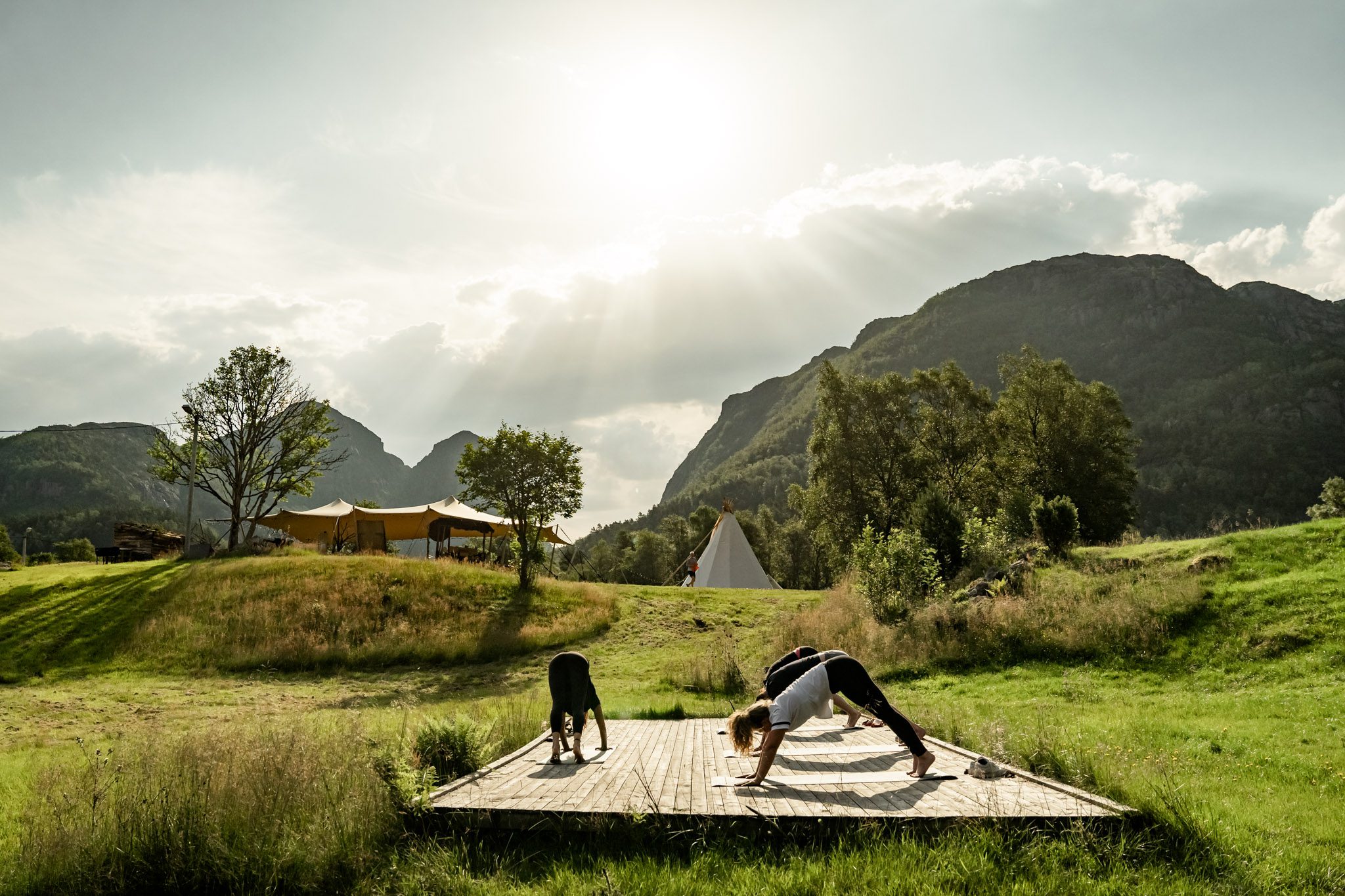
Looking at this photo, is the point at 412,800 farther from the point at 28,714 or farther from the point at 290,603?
the point at 290,603

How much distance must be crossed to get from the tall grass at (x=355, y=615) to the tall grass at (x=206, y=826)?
1759cm

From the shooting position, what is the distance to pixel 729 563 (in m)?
43.3

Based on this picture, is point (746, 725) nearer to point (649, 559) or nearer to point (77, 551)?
point (649, 559)

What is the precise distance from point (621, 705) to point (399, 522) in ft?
98.7

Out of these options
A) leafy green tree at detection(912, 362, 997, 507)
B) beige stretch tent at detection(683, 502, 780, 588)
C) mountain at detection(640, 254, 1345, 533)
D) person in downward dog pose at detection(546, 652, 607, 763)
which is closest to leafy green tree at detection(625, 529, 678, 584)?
mountain at detection(640, 254, 1345, 533)

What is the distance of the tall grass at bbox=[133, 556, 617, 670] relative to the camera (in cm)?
2362


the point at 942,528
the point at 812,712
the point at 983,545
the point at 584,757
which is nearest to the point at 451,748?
the point at 584,757

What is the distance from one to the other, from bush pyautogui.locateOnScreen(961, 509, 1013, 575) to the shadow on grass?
28.2 m

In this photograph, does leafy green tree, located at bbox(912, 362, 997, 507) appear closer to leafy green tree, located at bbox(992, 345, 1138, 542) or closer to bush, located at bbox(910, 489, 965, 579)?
leafy green tree, located at bbox(992, 345, 1138, 542)

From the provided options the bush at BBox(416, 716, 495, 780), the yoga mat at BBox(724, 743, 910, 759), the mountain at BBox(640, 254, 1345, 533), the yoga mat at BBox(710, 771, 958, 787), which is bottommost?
the yoga mat at BBox(724, 743, 910, 759)

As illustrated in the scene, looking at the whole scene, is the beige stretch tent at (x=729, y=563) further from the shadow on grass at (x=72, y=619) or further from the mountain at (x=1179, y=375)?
the mountain at (x=1179, y=375)

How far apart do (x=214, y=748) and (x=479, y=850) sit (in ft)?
10.8


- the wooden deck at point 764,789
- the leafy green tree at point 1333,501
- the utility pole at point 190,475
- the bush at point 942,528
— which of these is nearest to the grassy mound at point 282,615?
the utility pole at point 190,475

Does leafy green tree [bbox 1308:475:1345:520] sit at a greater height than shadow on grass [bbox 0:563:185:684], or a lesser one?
greater
